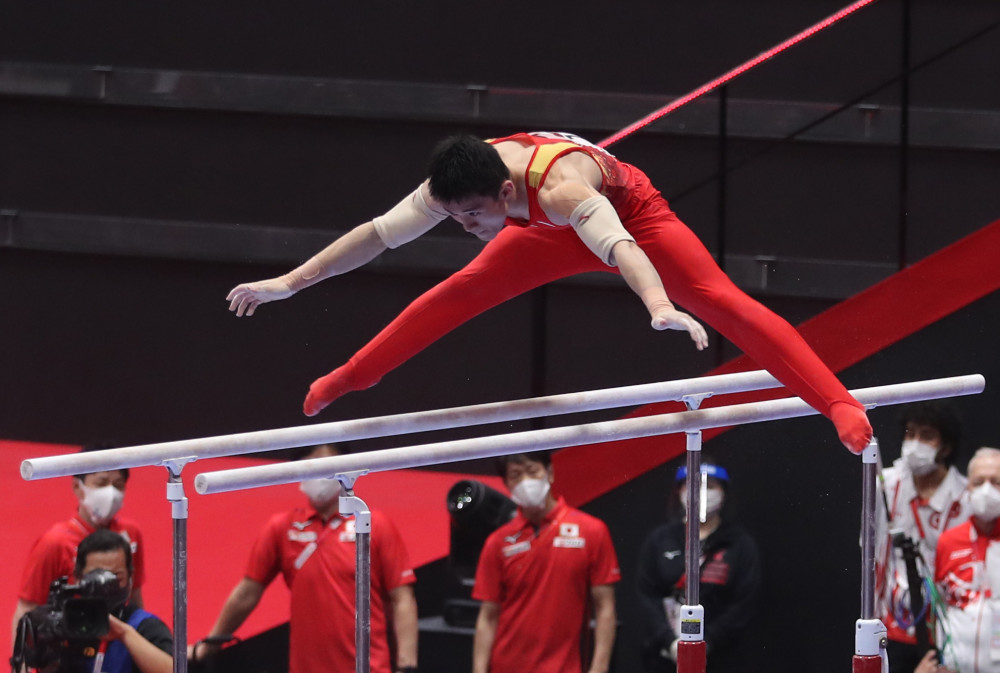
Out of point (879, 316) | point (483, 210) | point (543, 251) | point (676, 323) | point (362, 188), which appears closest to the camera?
point (676, 323)

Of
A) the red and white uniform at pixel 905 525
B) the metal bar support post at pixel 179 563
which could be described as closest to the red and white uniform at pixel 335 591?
the red and white uniform at pixel 905 525

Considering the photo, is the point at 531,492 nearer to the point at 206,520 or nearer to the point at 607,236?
the point at 607,236

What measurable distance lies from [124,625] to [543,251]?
168cm

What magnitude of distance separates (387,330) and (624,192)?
635 mm

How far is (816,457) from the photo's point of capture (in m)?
5.00

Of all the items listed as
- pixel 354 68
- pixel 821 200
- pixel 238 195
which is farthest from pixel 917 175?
pixel 238 195

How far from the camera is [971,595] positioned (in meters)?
4.26

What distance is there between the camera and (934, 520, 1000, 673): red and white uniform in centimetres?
423

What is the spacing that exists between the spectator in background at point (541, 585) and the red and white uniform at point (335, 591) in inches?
13.1

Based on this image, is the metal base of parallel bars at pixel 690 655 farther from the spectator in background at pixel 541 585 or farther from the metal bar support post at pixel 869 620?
the spectator in background at pixel 541 585

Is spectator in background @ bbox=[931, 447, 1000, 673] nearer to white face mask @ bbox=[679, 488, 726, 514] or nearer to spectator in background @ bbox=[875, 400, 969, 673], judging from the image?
spectator in background @ bbox=[875, 400, 969, 673]

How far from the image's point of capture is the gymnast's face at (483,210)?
298 cm

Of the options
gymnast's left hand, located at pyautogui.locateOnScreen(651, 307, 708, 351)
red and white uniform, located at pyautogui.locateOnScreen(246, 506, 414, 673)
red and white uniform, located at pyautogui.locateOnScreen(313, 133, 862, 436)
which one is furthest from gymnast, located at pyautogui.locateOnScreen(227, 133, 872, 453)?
red and white uniform, located at pyautogui.locateOnScreen(246, 506, 414, 673)

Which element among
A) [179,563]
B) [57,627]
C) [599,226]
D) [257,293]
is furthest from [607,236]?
[57,627]
